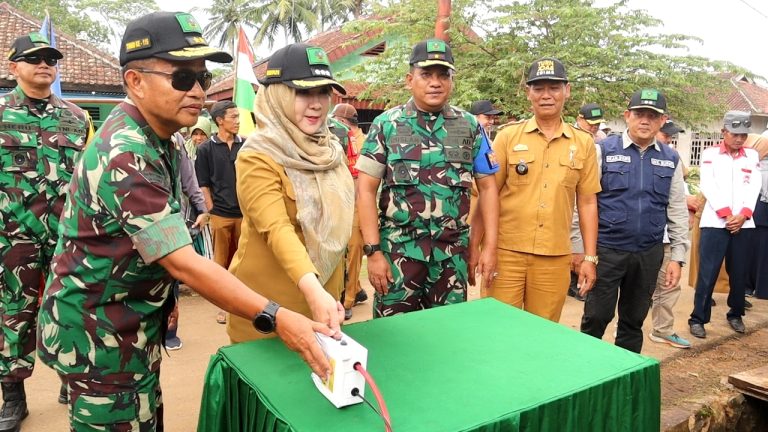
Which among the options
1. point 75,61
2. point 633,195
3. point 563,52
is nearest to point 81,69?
point 75,61

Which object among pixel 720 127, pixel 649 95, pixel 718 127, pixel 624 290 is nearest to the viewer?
pixel 649 95

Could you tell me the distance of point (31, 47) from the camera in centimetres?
283

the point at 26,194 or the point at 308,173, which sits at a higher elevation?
the point at 308,173

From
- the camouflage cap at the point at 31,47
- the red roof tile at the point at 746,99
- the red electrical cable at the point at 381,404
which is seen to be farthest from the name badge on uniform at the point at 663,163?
the red roof tile at the point at 746,99

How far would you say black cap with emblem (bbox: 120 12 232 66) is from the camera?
1.43m

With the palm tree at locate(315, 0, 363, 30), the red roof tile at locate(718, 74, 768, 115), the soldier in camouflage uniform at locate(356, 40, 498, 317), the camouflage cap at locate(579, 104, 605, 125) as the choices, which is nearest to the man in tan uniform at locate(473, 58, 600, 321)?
the soldier in camouflage uniform at locate(356, 40, 498, 317)

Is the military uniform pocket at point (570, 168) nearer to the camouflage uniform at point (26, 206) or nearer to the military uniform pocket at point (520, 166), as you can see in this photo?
the military uniform pocket at point (520, 166)

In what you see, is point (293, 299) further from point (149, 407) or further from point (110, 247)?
point (110, 247)

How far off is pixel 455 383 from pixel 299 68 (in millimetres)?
1214

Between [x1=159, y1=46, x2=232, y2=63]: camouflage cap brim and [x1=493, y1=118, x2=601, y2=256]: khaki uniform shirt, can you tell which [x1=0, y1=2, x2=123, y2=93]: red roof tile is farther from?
[x1=159, y1=46, x2=232, y2=63]: camouflage cap brim

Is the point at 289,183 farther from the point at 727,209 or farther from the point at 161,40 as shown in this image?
the point at 727,209

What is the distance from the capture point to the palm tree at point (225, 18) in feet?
95.5

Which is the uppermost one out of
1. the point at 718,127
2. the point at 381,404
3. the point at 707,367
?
the point at 718,127

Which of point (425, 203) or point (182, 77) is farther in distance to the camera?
point (425, 203)
